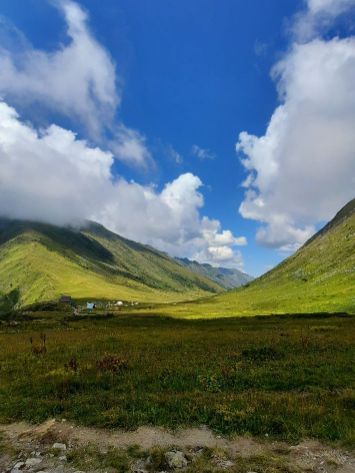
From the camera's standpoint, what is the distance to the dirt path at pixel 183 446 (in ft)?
32.2

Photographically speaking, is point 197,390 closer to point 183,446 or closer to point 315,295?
point 183,446

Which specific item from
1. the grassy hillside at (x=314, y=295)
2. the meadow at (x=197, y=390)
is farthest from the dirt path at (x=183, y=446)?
the grassy hillside at (x=314, y=295)

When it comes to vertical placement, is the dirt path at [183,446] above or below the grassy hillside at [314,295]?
below

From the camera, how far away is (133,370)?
20.8 m

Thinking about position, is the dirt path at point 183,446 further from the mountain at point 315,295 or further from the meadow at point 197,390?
the mountain at point 315,295

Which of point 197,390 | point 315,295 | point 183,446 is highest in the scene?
point 315,295

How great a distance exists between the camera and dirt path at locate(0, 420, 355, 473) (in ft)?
32.2

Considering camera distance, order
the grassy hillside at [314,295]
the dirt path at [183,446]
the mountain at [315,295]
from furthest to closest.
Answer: the grassy hillside at [314,295], the mountain at [315,295], the dirt path at [183,446]

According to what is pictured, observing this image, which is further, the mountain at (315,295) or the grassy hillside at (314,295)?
the grassy hillside at (314,295)

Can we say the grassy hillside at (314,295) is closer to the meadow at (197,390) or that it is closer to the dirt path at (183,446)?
the meadow at (197,390)

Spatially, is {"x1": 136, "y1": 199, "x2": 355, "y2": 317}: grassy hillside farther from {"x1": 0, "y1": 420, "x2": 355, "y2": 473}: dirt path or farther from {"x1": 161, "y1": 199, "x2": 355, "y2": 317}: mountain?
{"x1": 0, "y1": 420, "x2": 355, "y2": 473}: dirt path

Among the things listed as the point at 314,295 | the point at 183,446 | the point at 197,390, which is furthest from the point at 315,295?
the point at 183,446

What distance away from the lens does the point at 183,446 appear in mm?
11109

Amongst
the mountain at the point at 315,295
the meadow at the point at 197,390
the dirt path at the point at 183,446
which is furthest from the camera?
the mountain at the point at 315,295
